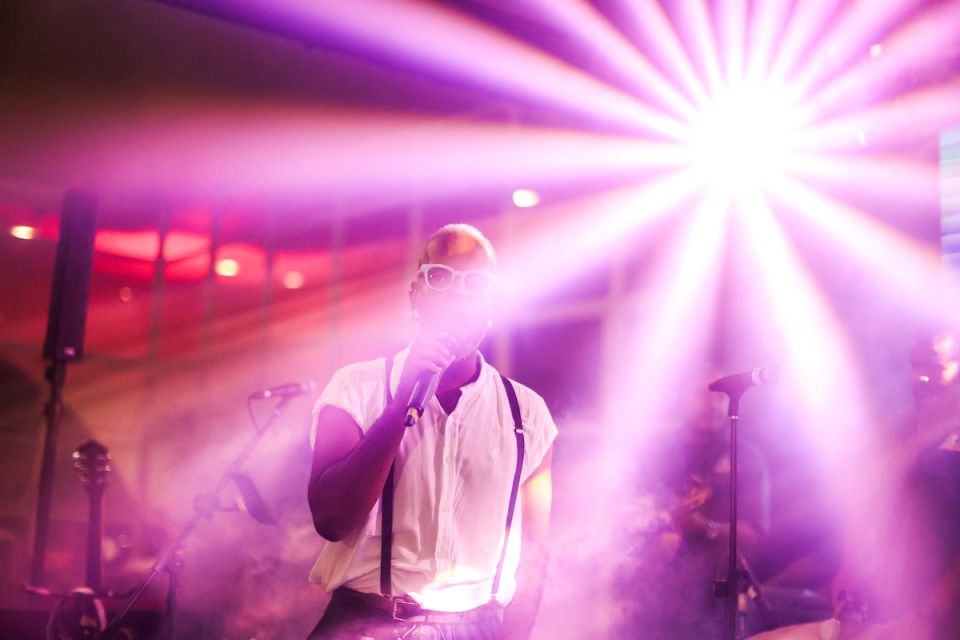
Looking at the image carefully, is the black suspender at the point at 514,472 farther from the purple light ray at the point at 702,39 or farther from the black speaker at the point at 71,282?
the black speaker at the point at 71,282

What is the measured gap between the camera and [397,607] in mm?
1610

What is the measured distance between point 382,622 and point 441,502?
0.90 ft

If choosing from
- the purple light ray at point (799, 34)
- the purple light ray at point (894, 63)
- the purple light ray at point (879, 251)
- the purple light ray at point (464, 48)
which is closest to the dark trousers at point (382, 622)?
the purple light ray at point (879, 251)

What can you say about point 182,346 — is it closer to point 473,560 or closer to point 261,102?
point 261,102

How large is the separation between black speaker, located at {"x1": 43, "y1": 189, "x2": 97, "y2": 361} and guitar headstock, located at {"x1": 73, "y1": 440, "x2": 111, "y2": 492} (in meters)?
1.24

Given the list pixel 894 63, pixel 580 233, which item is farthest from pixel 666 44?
pixel 580 233

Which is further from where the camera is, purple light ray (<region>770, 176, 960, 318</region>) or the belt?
purple light ray (<region>770, 176, 960, 318</region>)

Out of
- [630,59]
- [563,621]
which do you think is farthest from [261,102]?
[563,621]

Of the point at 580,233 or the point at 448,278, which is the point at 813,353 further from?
the point at 448,278

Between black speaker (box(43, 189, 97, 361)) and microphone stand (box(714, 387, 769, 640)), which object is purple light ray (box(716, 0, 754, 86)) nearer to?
microphone stand (box(714, 387, 769, 640))

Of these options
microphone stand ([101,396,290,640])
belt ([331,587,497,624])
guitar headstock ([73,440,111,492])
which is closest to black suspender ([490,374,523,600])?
belt ([331,587,497,624])

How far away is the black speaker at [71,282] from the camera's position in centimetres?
483

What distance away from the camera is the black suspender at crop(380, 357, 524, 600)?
5.37 ft

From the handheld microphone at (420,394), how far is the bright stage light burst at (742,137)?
2643mm
